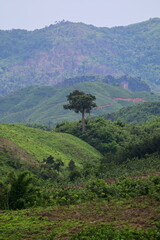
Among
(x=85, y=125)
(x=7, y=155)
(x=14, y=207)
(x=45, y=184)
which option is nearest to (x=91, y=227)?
(x=14, y=207)

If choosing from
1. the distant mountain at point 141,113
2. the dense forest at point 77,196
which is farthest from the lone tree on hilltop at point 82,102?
the distant mountain at point 141,113

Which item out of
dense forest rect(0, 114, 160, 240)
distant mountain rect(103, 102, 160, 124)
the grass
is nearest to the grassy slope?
dense forest rect(0, 114, 160, 240)

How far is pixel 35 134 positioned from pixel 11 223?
163ft

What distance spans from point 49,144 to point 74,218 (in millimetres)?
45793

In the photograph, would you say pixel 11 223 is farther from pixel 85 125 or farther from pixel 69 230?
pixel 85 125

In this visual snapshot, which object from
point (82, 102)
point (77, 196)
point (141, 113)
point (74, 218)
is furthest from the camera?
point (141, 113)

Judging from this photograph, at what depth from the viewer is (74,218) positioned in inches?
904

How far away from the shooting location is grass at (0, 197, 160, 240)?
778 inches

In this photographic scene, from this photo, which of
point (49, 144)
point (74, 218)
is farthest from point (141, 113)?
point (74, 218)

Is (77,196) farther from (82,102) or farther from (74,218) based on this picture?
(82,102)

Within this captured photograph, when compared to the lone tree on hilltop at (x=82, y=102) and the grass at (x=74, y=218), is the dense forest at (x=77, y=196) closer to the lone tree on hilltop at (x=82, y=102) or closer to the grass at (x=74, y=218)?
the grass at (x=74, y=218)

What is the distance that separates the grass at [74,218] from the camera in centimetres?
1977

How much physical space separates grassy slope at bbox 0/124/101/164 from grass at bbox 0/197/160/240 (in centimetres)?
3175

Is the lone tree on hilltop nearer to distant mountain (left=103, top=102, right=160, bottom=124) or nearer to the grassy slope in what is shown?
the grassy slope
